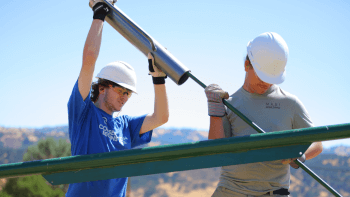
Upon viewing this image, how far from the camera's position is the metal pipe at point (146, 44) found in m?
2.28

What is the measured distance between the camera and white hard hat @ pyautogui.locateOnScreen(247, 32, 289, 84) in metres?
2.40

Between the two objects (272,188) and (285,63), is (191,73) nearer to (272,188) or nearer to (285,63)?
(285,63)

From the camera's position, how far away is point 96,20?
7.73ft

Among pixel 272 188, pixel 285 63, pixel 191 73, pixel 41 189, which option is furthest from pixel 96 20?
pixel 41 189

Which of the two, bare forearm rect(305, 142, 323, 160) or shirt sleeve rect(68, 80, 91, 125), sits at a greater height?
shirt sleeve rect(68, 80, 91, 125)

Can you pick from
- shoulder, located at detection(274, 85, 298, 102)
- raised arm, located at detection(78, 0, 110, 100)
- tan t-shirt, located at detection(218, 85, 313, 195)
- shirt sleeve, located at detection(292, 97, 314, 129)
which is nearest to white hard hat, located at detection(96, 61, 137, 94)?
raised arm, located at detection(78, 0, 110, 100)

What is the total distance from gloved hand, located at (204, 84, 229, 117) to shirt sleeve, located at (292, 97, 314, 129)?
58cm

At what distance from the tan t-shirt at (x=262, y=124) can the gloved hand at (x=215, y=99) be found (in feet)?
0.69

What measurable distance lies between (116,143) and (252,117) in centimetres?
98

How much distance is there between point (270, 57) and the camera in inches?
96.1

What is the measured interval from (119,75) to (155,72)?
321 mm

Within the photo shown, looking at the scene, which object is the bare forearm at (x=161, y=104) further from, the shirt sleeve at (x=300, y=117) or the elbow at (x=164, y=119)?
the shirt sleeve at (x=300, y=117)

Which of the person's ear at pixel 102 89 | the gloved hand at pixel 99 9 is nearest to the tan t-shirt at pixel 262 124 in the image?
the person's ear at pixel 102 89

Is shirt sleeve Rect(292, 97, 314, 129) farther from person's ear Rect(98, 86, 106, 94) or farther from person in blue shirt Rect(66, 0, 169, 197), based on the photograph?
person's ear Rect(98, 86, 106, 94)
